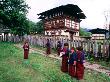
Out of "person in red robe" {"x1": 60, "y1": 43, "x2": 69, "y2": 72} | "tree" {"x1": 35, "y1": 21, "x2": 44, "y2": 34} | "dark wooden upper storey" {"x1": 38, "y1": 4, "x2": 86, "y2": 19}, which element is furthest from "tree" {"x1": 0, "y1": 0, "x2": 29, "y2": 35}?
"person in red robe" {"x1": 60, "y1": 43, "x2": 69, "y2": 72}

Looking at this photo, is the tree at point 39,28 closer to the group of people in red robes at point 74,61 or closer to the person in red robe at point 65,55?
the person in red robe at point 65,55

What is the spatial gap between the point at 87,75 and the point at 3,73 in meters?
4.57

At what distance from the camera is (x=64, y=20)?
144ft

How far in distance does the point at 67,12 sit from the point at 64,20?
1.82 meters

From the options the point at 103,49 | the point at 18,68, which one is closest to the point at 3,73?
the point at 18,68

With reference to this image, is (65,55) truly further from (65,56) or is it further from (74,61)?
(74,61)

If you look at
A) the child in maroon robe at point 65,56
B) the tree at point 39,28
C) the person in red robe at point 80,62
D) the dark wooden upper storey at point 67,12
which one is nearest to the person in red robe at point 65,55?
the child in maroon robe at point 65,56

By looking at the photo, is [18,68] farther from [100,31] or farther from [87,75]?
[100,31]

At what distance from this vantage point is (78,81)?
11.1m

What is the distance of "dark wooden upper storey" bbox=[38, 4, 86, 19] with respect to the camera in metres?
43.4

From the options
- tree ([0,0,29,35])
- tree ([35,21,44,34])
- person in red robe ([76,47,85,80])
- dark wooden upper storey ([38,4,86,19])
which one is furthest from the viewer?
tree ([35,21,44,34])

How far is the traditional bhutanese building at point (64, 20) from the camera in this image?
4372 cm

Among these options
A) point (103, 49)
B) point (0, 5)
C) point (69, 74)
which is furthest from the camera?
point (0, 5)

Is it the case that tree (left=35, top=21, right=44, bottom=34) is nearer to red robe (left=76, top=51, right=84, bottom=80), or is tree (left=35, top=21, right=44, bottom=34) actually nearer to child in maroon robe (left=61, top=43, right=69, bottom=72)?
child in maroon robe (left=61, top=43, right=69, bottom=72)
